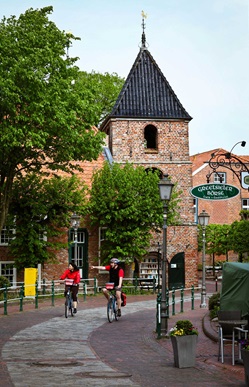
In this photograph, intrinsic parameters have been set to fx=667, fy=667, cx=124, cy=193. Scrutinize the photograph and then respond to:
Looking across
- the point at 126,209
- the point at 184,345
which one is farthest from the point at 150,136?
the point at 184,345

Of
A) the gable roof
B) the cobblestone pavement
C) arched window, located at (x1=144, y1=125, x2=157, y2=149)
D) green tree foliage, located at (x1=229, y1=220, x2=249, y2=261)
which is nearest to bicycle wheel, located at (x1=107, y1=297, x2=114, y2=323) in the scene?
the cobblestone pavement

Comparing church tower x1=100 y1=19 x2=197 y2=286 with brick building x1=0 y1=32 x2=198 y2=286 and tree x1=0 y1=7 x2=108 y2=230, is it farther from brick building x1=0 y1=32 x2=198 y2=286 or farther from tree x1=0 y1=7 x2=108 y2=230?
tree x1=0 y1=7 x2=108 y2=230

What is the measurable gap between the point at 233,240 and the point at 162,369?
33.2 metres

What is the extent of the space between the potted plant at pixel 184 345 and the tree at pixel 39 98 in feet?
47.2

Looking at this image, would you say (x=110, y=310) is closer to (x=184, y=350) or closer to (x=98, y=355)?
(x=98, y=355)

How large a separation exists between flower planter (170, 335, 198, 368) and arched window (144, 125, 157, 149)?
2863 cm

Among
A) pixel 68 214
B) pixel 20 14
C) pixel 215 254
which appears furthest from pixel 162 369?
pixel 215 254

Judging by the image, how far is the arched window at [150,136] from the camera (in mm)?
40000

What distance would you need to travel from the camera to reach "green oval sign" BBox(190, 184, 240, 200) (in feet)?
53.1

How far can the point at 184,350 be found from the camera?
37.9ft

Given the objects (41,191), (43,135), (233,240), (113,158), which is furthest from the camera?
(233,240)

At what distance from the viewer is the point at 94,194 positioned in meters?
35.8

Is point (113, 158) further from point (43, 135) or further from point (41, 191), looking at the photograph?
point (43, 135)

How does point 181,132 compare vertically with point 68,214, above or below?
above
